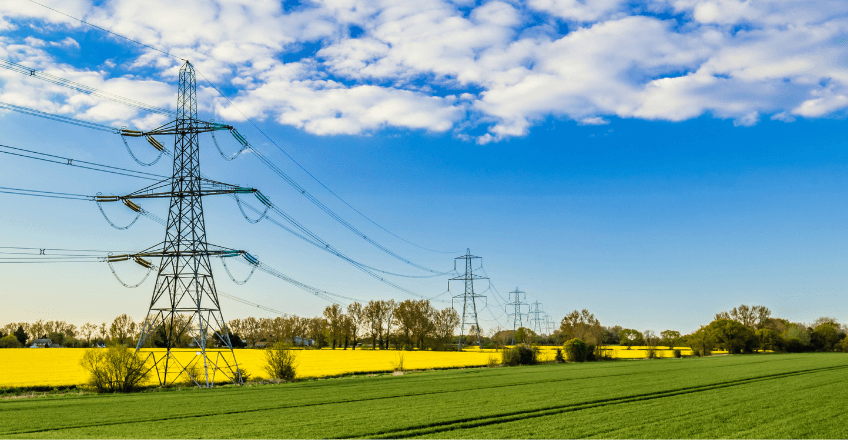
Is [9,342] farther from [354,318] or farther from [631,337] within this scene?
[631,337]

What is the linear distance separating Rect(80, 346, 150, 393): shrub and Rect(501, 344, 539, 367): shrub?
50.2 m

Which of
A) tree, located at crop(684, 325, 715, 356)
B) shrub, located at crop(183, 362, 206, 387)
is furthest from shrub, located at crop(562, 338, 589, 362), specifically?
shrub, located at crop(183, 362, 206, 387)

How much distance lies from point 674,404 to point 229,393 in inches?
1034

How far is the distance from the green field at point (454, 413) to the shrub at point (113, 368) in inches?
91.1

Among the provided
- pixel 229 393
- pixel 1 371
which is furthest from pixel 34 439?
pixel 1 371

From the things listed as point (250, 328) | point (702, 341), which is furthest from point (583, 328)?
point (250, 328)

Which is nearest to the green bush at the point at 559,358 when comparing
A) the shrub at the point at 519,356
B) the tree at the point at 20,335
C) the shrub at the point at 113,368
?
the shrub at the point at 519,356

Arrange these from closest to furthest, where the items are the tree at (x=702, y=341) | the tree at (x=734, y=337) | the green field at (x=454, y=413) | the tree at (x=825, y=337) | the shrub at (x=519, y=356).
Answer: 1. the green field at (x=454, y=413)
2. the shrub at (x=519, y=356)
3. the tree at (x=702, y=341)
4. the tree at (x=734, y=337)
5. the tree at (x=825, y=337)

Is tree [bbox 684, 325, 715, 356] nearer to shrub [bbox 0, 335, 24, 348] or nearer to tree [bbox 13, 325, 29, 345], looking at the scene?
shrub [bbox 0, 335, 24, 348]

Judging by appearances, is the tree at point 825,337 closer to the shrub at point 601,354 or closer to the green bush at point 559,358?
the shrub at point 601,354

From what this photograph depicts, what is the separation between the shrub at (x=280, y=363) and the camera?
1896 inches

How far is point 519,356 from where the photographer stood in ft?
253

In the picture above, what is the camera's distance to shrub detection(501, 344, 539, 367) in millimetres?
75812

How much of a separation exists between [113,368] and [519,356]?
54.0 metres
